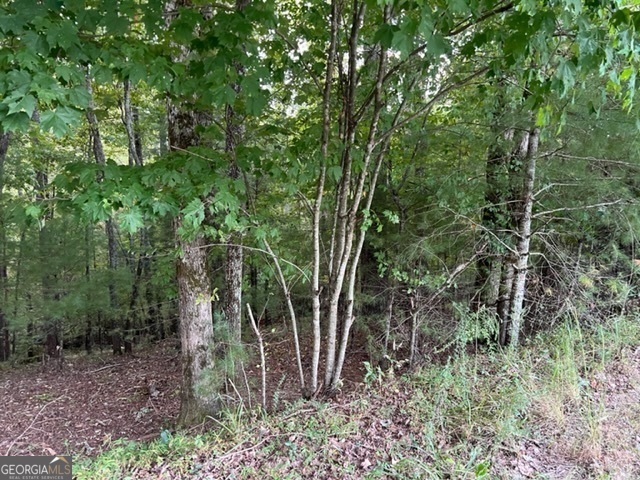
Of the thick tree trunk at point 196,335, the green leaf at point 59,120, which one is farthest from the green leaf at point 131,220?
the thick tree trunk at point 196,335

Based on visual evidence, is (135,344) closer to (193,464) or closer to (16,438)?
(16,438)

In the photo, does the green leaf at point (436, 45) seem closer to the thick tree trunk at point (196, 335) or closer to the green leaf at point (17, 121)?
the green leaf at point (17, 121)

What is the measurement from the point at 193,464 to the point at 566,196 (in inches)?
186

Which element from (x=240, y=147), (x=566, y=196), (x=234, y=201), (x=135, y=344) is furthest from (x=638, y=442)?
(x=135, y=344)

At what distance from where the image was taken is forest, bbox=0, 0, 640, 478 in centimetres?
201

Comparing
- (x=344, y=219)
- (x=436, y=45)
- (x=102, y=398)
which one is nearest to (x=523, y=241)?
(x=344, y=219)

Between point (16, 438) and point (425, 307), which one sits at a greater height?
point (425, 307)

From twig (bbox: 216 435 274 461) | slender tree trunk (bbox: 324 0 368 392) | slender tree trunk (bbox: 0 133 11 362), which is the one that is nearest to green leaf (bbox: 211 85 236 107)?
slender tree trunk (bbox: 324 0 368 392)

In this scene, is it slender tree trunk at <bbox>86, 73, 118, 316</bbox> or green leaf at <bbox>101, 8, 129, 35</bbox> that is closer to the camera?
green leaf at <bbox>101, 8, 129, 35</bbox>

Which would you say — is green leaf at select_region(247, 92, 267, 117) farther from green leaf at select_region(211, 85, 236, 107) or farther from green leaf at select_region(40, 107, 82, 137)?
green leaf at select_region(40, 107, 82, 137)

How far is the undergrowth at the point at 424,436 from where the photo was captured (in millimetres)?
2285

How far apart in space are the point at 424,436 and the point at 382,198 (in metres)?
3.30

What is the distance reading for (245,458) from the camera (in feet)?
7.99

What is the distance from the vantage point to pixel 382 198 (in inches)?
202
